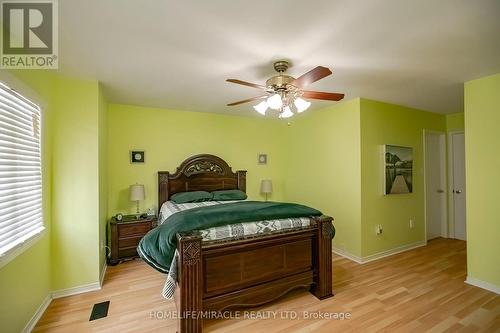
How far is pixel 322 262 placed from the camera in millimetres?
2391

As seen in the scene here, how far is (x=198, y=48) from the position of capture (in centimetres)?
192

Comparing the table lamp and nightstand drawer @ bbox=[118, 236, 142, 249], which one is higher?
the table lamp

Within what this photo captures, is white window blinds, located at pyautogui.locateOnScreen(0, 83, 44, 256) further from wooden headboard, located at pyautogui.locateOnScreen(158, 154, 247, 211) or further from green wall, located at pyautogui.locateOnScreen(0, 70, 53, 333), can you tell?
wooden headboard, located at pyautogui.locateOnScreen(158, 154, 247, 211)

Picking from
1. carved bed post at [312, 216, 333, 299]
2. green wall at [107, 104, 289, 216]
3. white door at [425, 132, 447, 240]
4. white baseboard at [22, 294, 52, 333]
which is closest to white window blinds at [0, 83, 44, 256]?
white baseboard at [22, 294, 52, 333]

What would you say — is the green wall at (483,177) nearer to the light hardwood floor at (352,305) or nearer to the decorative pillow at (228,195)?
the light hardwood floor at (352,305)

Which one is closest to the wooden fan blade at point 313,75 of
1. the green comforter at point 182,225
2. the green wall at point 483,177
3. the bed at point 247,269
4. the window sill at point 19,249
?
the green comforter at point 182,225

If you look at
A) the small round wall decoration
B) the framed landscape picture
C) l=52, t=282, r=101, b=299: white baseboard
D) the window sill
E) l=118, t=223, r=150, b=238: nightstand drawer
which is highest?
the small round wall decoration

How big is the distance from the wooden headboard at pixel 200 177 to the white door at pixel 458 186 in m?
4.06

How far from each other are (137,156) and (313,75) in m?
3.06

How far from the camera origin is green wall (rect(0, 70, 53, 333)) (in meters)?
1.60

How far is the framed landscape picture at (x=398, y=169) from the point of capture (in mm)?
3508

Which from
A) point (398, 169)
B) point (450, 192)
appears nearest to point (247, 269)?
point (398, 169)

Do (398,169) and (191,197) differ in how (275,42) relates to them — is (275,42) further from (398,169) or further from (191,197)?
(398,169)

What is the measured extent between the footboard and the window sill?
1.13 metres
